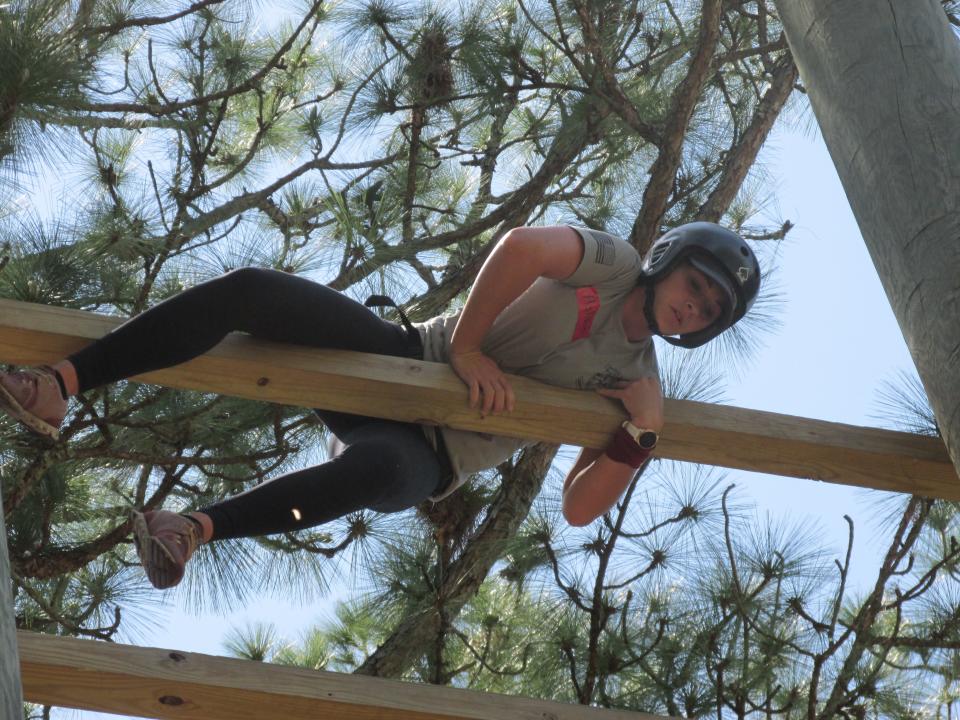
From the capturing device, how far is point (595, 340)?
6.84ft

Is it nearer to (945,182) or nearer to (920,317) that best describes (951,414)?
(920,317)

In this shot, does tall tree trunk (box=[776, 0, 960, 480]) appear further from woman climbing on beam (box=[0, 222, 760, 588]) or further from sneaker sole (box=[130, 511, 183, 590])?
sneaker sole (box=[130, 511, 183, 590])

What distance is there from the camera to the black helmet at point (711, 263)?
6.79 ft

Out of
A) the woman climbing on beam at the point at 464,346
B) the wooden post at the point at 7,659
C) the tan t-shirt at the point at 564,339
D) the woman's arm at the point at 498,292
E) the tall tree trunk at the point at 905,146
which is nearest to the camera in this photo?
the wooden post at the point at 7,659

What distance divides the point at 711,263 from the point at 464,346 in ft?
1.55

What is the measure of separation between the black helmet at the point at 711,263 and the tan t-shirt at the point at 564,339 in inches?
1.9

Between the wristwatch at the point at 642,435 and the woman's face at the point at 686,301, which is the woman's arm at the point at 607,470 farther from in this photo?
the woman's face at the point at 686,301

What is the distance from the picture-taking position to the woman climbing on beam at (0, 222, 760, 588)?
5.72 ft

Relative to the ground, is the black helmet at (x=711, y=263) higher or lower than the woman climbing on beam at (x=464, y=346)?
higher

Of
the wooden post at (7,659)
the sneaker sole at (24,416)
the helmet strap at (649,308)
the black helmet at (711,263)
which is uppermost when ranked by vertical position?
the black helmet at (711,263)

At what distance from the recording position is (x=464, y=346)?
6.33ft

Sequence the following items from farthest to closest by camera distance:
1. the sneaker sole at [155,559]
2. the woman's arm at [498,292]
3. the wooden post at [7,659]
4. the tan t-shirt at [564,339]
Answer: the tan t-shirt at [564,339], the woman's arm at [498,292], the sneaker sole at [155,559], the wooden post at [7,659]

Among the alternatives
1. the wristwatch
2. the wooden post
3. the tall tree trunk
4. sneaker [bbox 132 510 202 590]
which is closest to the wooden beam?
the wristwatch

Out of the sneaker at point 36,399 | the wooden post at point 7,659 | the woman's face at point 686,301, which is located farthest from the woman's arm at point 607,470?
the wooden post at point 7,659
